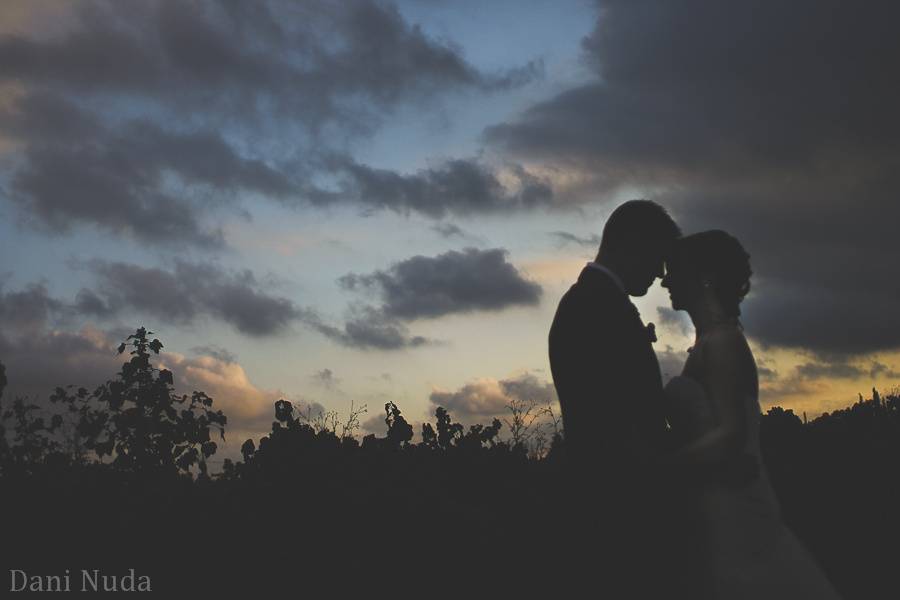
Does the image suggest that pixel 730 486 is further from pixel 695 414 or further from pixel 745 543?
pixel 695 414

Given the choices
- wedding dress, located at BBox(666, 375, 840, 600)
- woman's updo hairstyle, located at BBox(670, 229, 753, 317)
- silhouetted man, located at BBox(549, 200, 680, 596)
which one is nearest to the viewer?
silhouetted man, located at BBox(549, 200, 680, 596)

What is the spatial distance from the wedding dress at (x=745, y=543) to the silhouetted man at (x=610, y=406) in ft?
0.93

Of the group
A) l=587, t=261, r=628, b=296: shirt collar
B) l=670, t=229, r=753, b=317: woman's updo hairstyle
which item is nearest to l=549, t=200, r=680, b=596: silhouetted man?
l=587, t=261, r=628, b=296: shirt collar

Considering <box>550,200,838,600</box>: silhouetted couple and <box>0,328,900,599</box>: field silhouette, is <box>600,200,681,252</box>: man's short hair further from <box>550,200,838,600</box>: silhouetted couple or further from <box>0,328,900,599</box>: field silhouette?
<box>0,328,900,599</box>: field silhouette

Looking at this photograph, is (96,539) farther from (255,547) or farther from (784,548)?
(784,548)

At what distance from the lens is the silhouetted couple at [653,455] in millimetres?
4160

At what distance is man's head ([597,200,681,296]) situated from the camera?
4703 millimetres

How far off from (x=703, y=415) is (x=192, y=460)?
8673mm

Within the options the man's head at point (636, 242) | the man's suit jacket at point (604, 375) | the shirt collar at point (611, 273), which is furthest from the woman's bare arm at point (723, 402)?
the shirt collar at point (611, 273)

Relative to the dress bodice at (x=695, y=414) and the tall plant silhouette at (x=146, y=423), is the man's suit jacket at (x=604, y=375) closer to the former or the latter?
the dress bodice at (x=695, y=414)

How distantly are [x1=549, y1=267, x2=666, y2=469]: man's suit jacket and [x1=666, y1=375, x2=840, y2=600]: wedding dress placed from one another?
311mm

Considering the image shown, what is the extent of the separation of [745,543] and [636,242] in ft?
5.18

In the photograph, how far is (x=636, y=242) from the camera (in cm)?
474

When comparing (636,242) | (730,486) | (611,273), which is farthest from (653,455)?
(636,242)
